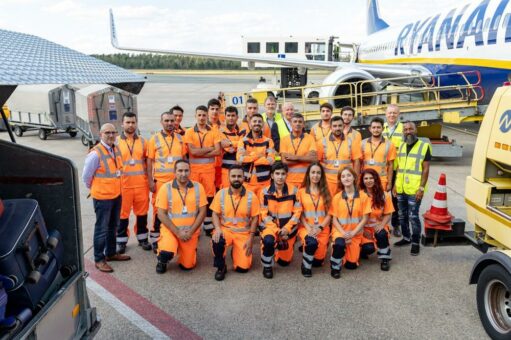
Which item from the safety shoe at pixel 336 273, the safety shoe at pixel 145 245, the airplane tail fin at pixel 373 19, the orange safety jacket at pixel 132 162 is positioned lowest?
Result: the safety shoe at pixel 336 273

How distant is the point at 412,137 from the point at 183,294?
3641 millimetres

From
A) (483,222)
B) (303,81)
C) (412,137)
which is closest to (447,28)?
(412,137)

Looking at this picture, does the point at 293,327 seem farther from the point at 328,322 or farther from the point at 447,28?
the point at 447,28

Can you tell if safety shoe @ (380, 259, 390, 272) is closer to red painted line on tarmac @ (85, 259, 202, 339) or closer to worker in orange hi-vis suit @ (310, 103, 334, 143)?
worker in orange hi-vis suit @ (310, 103, 334, 143)

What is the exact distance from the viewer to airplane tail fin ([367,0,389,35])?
97.0 ft

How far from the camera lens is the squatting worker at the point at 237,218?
17.3ft

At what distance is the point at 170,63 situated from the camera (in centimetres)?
9119

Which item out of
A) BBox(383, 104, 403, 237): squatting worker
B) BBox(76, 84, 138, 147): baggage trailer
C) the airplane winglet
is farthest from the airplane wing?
BBox(383, 104, 403, 237): squatting worker

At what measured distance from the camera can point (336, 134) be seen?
6219 millimetres

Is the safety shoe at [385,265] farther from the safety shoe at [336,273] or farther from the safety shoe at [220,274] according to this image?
the safety shoe at [220,274]

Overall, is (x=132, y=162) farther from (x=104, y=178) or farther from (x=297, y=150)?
(x=297, y=150)

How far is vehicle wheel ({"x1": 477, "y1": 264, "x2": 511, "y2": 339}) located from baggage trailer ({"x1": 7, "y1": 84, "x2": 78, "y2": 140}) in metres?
14.0

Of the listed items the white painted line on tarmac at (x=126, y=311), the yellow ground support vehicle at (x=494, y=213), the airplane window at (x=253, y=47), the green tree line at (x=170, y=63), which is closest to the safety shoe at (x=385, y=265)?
the yellow ground support vehicle at (x=494, y=213)

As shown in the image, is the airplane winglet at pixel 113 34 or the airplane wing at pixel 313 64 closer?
the airplane wing at pixel 313 64
